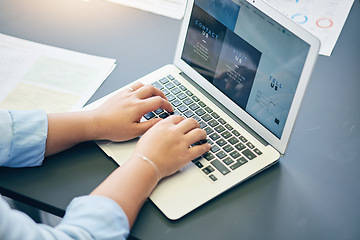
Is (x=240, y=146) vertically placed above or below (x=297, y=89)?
below

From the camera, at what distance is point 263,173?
86 cm

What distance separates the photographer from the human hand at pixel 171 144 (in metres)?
0.80

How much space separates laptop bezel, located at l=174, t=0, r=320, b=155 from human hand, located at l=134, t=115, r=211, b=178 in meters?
0.12

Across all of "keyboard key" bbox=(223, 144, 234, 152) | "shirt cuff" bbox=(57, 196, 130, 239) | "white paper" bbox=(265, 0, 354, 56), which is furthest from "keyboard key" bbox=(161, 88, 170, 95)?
"white paper" bbox=(265, 0, 354, 56)

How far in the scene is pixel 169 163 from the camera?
80 cm

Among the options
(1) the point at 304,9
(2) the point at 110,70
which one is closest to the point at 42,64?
(2) the point at 110,70

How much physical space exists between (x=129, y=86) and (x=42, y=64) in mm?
261

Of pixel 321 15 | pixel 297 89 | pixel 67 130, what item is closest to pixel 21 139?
pixel 67 130

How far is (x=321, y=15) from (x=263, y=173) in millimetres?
614

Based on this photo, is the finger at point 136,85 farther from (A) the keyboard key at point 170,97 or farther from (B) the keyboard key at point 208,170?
(B) the keyboard key at point 208,170

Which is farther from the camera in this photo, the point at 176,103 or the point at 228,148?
the point at 176,103

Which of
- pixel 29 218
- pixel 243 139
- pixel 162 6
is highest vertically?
pixel 162 6

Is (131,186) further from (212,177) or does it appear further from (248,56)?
(248,56)

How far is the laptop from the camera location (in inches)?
30.8
